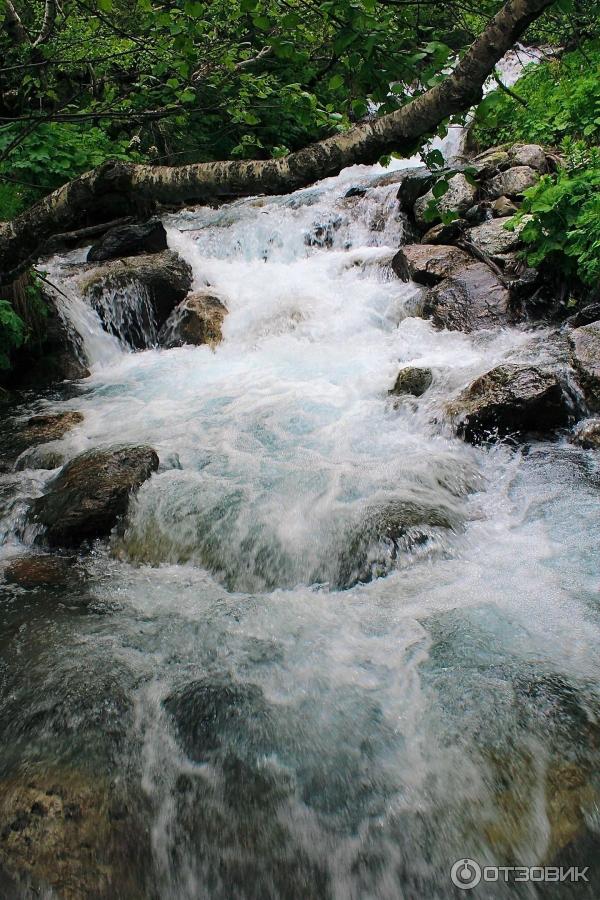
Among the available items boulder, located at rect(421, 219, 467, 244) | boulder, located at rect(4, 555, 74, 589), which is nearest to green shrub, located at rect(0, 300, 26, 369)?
boulder, located at rect(4, 555, 74, 589)

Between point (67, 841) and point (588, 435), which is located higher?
point (67, 841)

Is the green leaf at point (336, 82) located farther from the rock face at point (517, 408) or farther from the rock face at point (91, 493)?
the rock face at point (517, 408)

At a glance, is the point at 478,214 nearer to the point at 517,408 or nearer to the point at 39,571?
the point at 517,408

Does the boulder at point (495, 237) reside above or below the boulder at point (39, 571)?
above

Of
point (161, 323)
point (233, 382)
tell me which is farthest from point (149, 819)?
point (161, 323)

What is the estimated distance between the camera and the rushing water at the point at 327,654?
2113 millimetres

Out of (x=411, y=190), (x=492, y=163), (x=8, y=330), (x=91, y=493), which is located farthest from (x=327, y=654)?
(x=492, y=163)

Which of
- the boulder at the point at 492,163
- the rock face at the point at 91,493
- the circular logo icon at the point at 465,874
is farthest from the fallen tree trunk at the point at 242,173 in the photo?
the boulder at the point at 492,163

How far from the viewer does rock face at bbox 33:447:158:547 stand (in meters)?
4.36

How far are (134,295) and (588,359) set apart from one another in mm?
7258

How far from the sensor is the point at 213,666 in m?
3.02

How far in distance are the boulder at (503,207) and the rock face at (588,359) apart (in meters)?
4.04

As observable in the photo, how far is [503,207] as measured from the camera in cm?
922

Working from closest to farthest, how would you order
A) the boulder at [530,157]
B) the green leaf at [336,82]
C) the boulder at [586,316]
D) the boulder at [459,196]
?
1. the green leaf at [336,82]
2. the boulder at [586,316]
3. the boulder at [459,196]
4. the boulder at [530,157]
